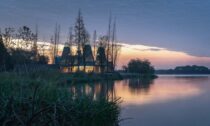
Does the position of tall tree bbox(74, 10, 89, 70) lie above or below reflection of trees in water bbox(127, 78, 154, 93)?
above

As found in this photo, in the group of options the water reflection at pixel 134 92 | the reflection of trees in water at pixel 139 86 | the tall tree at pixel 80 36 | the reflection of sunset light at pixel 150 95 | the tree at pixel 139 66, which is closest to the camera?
the water reflection at pixel 134 92

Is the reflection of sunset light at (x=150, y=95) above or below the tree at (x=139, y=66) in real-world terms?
below

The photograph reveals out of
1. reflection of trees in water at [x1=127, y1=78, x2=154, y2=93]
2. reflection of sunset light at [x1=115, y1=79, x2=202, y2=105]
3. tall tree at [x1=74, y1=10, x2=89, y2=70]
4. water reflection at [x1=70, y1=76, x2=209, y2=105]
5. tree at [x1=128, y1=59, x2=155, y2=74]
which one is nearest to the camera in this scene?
water reflection at [x1=70, y1=76, x2=209, y2=105]

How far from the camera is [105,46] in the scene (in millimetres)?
59500

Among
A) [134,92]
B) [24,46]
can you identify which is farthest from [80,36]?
[134,92]

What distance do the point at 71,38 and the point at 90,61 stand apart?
11.7 meters

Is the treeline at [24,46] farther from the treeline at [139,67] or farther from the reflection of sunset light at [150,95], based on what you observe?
the treeline at [139,67]

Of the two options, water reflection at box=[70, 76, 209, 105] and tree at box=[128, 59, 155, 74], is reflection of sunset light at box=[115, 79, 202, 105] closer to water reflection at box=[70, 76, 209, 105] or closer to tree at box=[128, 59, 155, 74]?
water reflection at box=[70, 76, 209, 105]

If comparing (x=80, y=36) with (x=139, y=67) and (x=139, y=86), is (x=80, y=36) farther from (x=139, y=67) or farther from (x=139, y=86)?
(x=139, y=67)

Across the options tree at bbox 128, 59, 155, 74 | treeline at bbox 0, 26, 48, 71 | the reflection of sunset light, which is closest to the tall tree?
treeline at bbox 0, 26, 48, 71

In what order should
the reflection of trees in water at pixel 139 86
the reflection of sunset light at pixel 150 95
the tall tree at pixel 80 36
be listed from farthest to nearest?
the tall tree at pixel 80 36 → the reflection of trees in water at pixel 139 86 → the reflection of sunset light at pixel 150 95

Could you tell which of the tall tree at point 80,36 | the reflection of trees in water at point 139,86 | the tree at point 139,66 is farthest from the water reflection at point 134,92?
the tree at point 139,66

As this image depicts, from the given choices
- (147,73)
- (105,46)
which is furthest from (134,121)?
(147,73)

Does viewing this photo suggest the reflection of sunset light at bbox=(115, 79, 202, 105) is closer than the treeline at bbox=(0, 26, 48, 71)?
Yes
